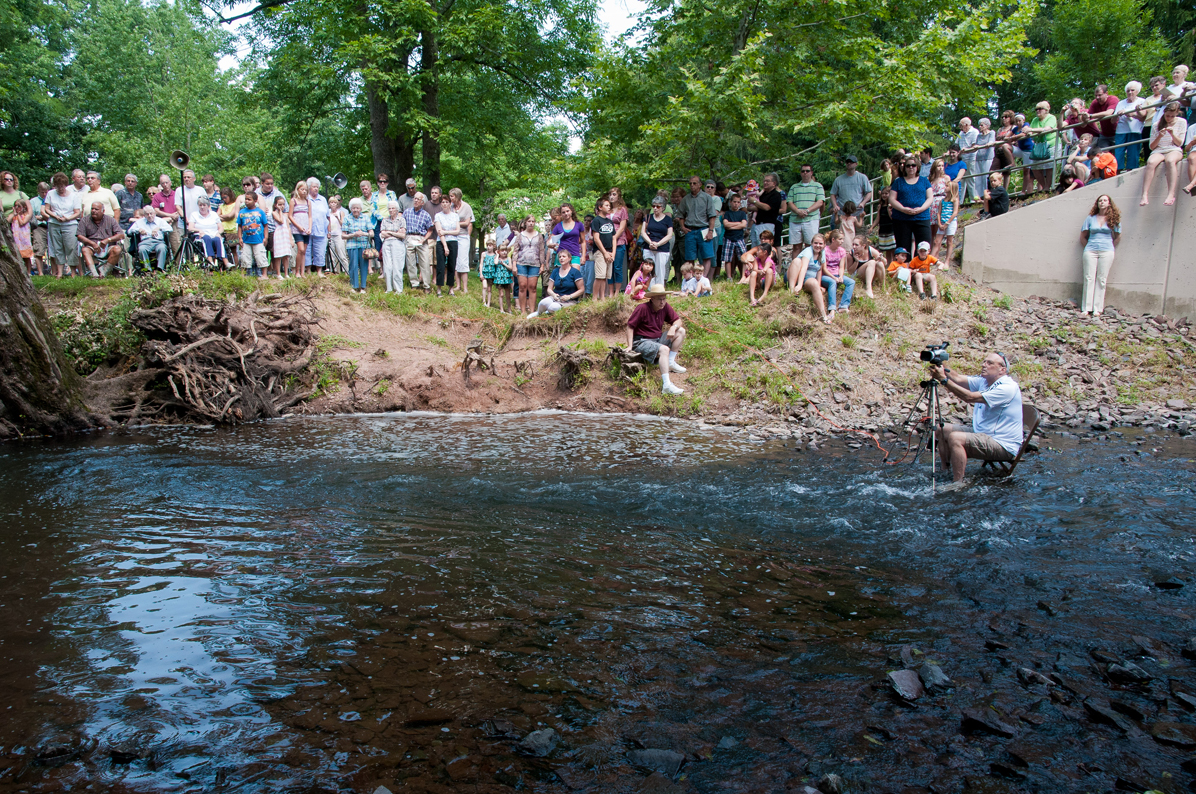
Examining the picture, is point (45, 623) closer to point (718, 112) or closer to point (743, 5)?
point (718, 112)

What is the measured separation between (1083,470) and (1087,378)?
15.5 ft

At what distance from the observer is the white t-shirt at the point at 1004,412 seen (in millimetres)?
8359

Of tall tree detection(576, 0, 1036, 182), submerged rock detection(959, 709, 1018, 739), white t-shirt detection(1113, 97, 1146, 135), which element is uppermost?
tall tree detection(576, 0, 1036, 182)

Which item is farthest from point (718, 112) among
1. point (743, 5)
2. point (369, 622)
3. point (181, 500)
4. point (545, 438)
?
point (369, 622)

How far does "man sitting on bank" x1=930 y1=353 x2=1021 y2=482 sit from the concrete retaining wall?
8039 millimetres

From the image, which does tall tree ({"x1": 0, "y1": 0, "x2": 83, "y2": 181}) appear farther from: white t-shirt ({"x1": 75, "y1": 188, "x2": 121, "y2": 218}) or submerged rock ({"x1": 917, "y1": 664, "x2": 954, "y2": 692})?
submerged rock ({"x1": 917, "y1": 664, "x2": 954, "y2": 692})

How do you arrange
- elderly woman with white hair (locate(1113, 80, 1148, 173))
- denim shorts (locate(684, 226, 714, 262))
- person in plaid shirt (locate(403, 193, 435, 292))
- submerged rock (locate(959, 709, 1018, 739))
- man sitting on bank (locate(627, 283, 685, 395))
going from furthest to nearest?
person in plaid shirt (locate(403, 193, 435, 292)) < denim shorts (locate(684, 226, 714, 262)) < elderly woman with white hair (locate(1113, 80, 1148, 173)) < man sitting on bank (locate(627, 283, 685, 395)) < submerged rock (locate(959, 709, 1018, 739))

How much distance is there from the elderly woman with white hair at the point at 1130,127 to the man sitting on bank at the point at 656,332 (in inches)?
367

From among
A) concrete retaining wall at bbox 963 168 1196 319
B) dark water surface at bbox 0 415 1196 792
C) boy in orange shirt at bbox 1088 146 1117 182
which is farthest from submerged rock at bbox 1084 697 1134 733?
boy in orange shirt at bbox 1088 146 1117 182

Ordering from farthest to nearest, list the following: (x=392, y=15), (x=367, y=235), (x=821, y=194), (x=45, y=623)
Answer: (x=392, y=15) < (x=367, y=235) < (x=821, y=194) < (x=45, y=623)

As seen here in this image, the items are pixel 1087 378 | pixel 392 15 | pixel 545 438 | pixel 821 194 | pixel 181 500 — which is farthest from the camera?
pixel 392 15

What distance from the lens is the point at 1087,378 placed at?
12.6m

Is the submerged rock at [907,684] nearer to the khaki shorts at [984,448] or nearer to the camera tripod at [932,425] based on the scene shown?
the camera tripod at [932,425]

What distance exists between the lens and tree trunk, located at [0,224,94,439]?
984 cm
